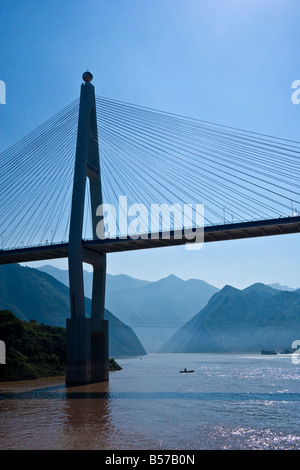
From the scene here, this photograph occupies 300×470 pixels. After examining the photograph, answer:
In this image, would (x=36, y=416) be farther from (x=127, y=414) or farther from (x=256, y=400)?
(x=256, y=400)

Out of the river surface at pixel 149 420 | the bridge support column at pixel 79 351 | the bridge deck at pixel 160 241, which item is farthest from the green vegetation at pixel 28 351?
the river surface at pixel 149 420

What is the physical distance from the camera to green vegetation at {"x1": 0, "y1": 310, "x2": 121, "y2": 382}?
154 feet

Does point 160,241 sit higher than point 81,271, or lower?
higher

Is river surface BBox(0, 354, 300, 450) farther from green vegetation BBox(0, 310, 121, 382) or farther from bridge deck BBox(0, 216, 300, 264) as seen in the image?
green vegetation BBox(0, 310, 121, 382)

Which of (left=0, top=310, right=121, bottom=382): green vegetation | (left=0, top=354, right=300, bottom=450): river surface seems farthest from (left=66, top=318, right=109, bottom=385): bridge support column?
(left=0, top=310, right=121, bottom=382): green vegetation

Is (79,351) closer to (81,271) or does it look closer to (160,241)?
(81,271)

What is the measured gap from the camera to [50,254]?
43.2 metres

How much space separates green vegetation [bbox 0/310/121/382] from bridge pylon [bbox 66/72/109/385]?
10.3 metres

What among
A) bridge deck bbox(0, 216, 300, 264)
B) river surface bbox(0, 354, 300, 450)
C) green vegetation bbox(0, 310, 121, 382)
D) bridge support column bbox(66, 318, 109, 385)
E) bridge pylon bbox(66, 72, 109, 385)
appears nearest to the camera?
river surface bbox(0, 354, 300, 450)

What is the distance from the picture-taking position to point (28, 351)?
171 feet

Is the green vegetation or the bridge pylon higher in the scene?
the bridge pylon

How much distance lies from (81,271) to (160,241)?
698 cm

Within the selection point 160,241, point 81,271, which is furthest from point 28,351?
point 160,241
